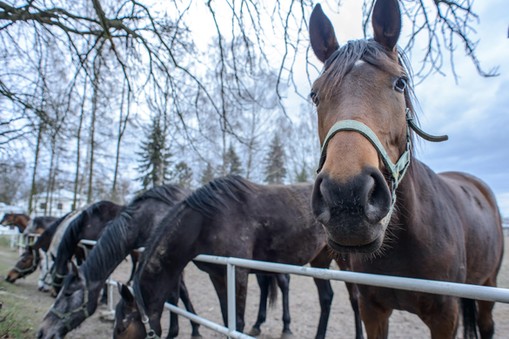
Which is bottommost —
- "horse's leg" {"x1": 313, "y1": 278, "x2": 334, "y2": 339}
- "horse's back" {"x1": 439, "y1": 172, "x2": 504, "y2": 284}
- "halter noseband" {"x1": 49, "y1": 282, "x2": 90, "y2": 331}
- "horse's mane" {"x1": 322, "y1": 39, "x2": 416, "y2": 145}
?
"horse's leg" {"x1": 313, "y1": 278, "x2": 334, "y2": 339}

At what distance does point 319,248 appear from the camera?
4273 mm

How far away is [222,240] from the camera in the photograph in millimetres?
3525

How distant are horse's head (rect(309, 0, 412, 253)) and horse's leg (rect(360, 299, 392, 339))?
3.17 feet

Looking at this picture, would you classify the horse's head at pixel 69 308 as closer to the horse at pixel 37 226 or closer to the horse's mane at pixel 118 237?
the horse's mane at pixel 118 237

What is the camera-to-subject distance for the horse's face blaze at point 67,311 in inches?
126

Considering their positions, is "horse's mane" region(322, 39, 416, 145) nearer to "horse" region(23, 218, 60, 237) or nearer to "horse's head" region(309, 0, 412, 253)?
"horse's head" region(309, 0, 412, 253)

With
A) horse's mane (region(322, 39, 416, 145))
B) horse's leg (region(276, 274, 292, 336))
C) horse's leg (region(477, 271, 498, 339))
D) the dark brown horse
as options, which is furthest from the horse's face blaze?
the dark brown horse

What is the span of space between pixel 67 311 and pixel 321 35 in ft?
11.4

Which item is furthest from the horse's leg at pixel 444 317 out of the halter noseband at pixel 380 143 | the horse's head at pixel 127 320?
the horse's head at pixel 127 320

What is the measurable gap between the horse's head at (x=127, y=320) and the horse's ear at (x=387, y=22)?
112 inches

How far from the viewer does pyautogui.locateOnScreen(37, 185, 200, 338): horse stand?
3.30m

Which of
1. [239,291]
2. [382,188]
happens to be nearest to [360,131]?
[382,188]

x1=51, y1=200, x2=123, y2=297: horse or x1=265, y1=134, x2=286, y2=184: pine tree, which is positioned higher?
x1=265, y1=134, x2=286, y2=184: pine tree

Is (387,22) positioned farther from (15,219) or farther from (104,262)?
(15,219)
